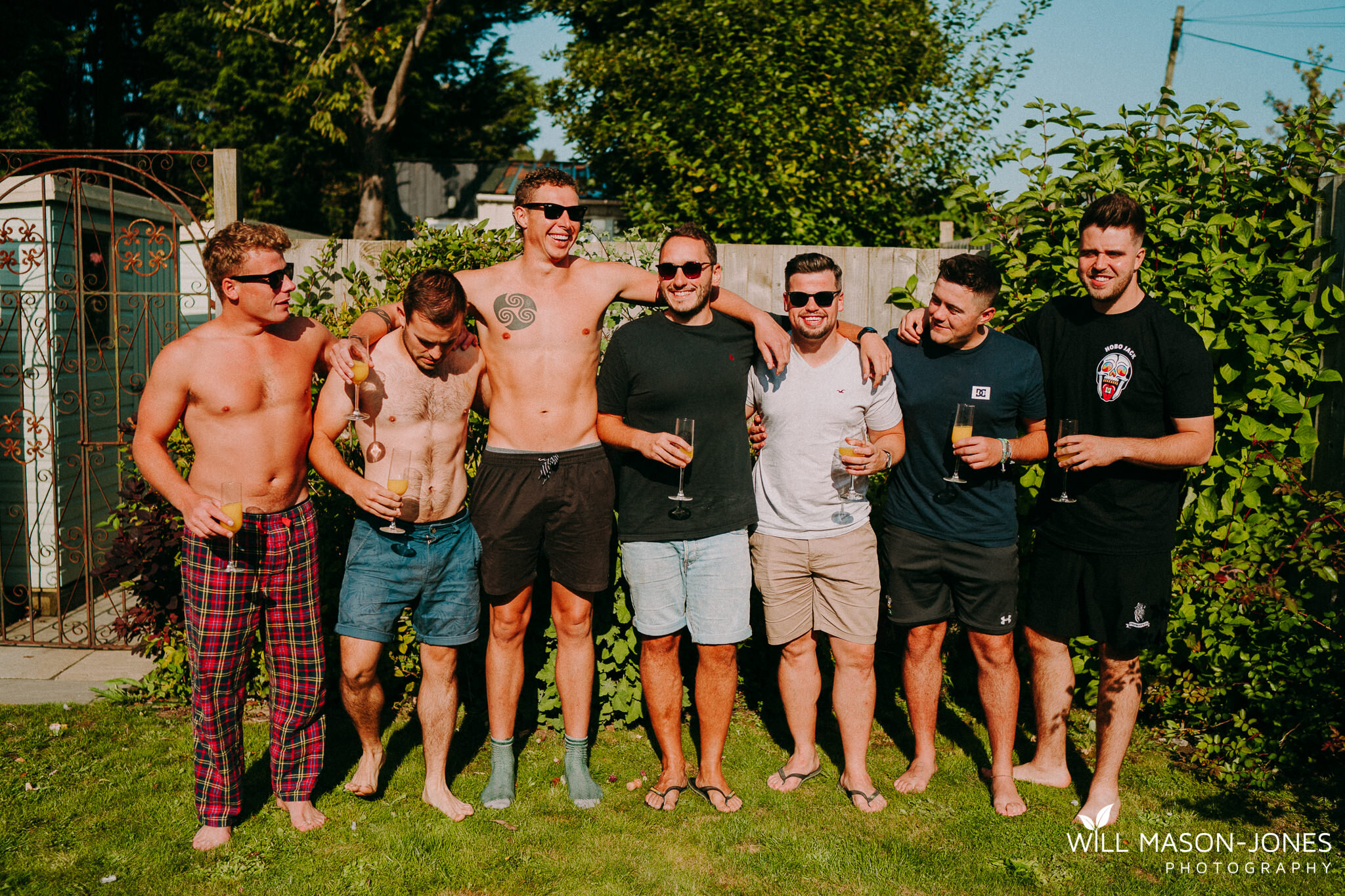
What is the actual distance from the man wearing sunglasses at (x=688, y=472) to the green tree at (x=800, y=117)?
208 inches

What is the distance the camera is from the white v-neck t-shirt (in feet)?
12.3

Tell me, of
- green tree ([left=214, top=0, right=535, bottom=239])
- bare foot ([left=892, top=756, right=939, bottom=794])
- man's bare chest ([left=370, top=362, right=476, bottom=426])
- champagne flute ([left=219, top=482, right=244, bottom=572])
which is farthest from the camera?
green tree ([left=214, top=0, right=535, bottom=239])

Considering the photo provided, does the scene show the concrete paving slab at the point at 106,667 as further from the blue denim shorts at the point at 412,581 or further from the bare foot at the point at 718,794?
the bare foot at the point at 718,794

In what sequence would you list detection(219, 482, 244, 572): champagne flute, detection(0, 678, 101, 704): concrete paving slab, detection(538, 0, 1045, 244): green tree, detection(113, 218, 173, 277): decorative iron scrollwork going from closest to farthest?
detection(219, 482, 244, 572): champagne flute → detection(0, 678, 101, 704): concrete paving slab → detection(113, 218, 173, 277): decorative iron scrollwork → detection(538, 0, 1045, 244): green tree

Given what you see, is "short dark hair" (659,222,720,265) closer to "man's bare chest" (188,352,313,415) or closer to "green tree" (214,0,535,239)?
"man's bare chest" (188,352,313,415)

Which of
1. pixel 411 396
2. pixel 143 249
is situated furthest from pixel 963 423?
pixel 143 249

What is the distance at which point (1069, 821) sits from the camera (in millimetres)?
3791

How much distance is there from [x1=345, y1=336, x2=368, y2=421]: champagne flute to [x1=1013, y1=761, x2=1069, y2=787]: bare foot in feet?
11.1

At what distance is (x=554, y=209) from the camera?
12.4 feet

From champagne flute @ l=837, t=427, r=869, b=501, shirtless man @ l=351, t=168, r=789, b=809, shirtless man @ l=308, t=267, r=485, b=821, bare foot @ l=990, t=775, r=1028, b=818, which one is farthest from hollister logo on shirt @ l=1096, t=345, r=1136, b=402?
shirtless man @ l=308, t=267, r=485, b=821

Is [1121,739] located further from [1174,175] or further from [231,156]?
[231,156]

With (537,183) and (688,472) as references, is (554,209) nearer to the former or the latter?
(537,183)

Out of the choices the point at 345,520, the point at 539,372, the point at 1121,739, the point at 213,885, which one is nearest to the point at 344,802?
the point at 213,885

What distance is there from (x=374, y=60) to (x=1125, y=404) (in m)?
17.7
